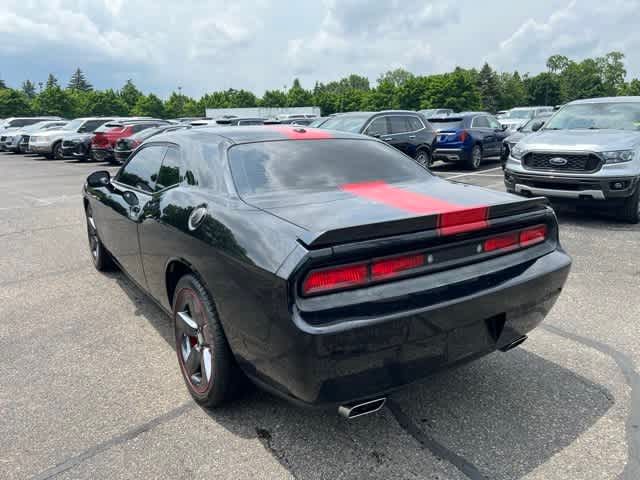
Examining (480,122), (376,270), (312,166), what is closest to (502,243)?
(376,270)

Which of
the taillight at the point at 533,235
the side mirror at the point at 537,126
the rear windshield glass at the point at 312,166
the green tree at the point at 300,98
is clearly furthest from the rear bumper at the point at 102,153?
the green tree at the point at 300,98

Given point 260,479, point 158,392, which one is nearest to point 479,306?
point 260,479

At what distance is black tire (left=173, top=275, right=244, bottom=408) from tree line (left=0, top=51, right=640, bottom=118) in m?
62.8

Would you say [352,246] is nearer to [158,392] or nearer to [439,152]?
[158,392]

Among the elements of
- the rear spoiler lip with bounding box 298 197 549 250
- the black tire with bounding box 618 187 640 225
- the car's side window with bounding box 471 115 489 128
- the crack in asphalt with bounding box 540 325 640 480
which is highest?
the car's side window with bounding box 471 115 489 128

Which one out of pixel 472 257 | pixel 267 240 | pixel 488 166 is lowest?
pixel 488 166

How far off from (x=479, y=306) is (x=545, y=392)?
3.29 feet

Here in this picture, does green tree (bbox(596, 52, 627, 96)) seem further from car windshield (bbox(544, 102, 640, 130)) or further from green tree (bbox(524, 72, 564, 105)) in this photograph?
car windshield (bbox(544, 102, 640, 130))

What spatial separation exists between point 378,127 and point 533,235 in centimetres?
933

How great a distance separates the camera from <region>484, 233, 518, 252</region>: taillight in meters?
2.54

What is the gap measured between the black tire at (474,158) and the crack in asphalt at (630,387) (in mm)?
10615

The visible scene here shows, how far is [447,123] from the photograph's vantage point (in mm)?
14320

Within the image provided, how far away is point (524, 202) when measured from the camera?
2711mm

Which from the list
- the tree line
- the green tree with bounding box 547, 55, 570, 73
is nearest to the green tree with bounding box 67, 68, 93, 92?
the tree line
